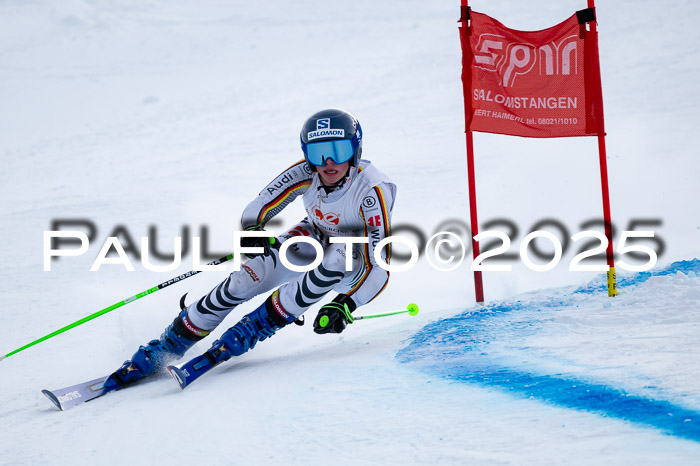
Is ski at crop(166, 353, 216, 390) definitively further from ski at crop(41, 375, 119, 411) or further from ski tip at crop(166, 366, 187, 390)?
ski at crop(41, 375, 119, 411)

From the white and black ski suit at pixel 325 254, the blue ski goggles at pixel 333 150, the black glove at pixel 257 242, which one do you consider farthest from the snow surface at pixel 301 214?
the blue ski goggles at pixel 333 150

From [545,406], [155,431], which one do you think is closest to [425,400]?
[545,406]

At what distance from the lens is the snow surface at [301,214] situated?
303 centimetres

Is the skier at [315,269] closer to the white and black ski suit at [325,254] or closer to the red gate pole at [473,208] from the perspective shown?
the white and black ski suit at [325,254]

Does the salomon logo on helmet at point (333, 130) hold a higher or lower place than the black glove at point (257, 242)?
Result: higher

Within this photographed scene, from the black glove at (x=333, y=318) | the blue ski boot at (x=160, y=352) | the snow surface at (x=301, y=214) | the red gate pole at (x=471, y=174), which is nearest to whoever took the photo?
the snow surface at (x=301, y=214)

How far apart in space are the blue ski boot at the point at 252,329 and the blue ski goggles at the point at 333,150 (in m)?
0.84

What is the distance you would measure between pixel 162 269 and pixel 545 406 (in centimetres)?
491

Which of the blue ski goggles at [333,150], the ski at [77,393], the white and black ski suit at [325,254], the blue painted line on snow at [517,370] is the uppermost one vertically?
the blue ski goggles at [333,150]

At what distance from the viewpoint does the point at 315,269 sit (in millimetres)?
4359

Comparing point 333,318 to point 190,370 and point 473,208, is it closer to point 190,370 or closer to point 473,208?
point 190,370

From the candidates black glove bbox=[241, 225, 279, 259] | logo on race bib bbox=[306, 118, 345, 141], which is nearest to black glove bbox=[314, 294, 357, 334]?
black glove bbox=[241, 225, 279, 259]

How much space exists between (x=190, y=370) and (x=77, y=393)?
24.4 inches

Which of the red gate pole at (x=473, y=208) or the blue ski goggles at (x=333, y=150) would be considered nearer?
the blue ski goggles at (x=333, y=150)
